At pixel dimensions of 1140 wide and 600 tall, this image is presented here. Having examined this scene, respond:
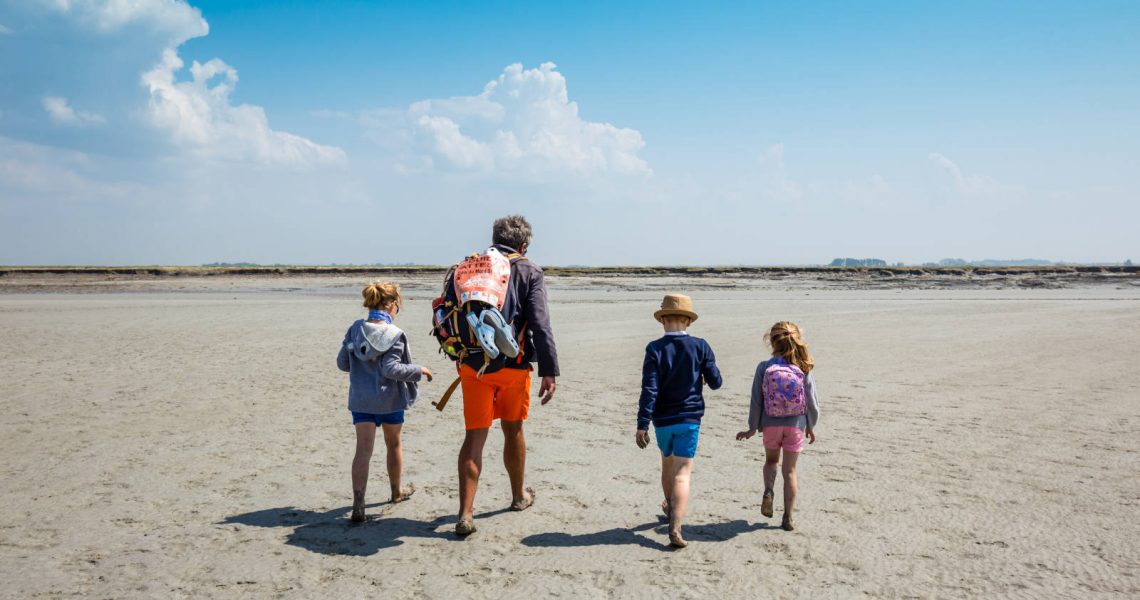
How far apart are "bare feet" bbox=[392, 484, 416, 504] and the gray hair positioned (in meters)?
2.16

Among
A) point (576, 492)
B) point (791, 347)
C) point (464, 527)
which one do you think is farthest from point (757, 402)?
point (464, 527)

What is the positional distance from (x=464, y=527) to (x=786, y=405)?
2.34 m

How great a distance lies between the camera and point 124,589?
13.1 ft

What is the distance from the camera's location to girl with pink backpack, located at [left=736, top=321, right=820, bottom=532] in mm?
4781

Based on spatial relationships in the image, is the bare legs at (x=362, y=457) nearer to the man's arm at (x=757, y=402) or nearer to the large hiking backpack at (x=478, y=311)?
the large hiking backpack at (x=478, y=311)

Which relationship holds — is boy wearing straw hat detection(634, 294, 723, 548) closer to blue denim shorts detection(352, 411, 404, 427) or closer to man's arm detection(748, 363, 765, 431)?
man's arm detection(748, 363, 765, 431)

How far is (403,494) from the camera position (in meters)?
5.57

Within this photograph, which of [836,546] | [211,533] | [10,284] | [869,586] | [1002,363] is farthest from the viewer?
[10,284]

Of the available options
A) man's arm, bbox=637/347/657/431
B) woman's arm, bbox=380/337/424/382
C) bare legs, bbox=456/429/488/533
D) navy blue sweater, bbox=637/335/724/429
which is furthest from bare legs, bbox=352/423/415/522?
navy blue sweater, bbox=637/335/724/429

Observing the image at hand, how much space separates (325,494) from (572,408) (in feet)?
13.0

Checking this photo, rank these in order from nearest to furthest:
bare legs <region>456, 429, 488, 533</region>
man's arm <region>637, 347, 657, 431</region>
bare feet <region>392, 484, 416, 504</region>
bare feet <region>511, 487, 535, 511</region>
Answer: man's arm <region>637, 347, 657, 431</region>
bare legs <region>456, 429, 488, 533</region>
bare feet <region>511, 487, 535, 511</region>
bare feet <region>392, 484, 416, 504</region>

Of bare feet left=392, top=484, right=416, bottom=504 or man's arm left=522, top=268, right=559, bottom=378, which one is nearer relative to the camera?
man's arm left=522, top=268, right=559, bottom=378

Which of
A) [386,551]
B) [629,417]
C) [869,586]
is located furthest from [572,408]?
[869,586]

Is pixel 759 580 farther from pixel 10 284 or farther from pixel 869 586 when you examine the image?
pixel 10 284
